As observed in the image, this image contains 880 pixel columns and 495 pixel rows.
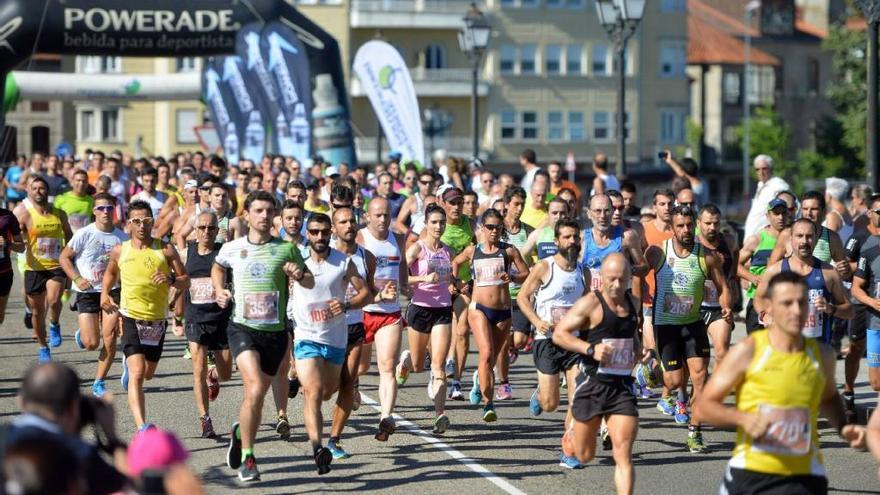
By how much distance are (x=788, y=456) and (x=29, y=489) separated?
11.4ft

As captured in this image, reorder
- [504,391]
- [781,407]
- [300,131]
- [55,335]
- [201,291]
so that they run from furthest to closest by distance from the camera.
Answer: [300,131] → [55,335] → [504,391] → [201,291] → [781,407]

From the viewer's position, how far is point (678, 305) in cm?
1262

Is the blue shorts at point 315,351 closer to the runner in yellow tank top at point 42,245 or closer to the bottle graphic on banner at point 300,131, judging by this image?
the runner in yellow tank top at point 42,245

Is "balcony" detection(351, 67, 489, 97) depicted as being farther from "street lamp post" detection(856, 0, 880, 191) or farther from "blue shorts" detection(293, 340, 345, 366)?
"blue shorts" detection(293, 340, 345, 366)

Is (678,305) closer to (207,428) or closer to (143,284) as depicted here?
(207,428)

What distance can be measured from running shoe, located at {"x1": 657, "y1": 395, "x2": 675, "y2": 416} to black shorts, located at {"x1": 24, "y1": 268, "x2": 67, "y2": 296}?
6.43 metres

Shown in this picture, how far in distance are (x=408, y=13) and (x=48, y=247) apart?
60279 mm

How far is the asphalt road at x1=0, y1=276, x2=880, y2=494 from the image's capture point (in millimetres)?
10594

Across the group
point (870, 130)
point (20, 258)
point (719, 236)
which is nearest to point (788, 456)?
point (719, 236)

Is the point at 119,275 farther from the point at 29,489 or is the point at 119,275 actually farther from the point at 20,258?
the point at 29,489

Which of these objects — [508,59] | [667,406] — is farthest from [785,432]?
[508,59]

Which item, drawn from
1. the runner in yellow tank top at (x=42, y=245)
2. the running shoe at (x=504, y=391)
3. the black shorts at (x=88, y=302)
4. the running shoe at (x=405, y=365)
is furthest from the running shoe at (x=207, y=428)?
the runner in yellow tank top at (x=42, y=245)

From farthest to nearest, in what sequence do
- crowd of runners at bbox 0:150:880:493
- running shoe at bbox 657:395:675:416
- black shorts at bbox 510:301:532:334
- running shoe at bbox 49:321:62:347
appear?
running shoe at bbox 49:321:62:347, black shorts at bbox 510:301:532:334, running shoe at bbox 657:395:675:416, crowd of runners at bbox 0:150:880:493

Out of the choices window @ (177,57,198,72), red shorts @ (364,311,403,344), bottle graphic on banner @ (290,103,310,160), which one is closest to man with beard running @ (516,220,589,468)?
red shorts @ (364,311,403,344)
